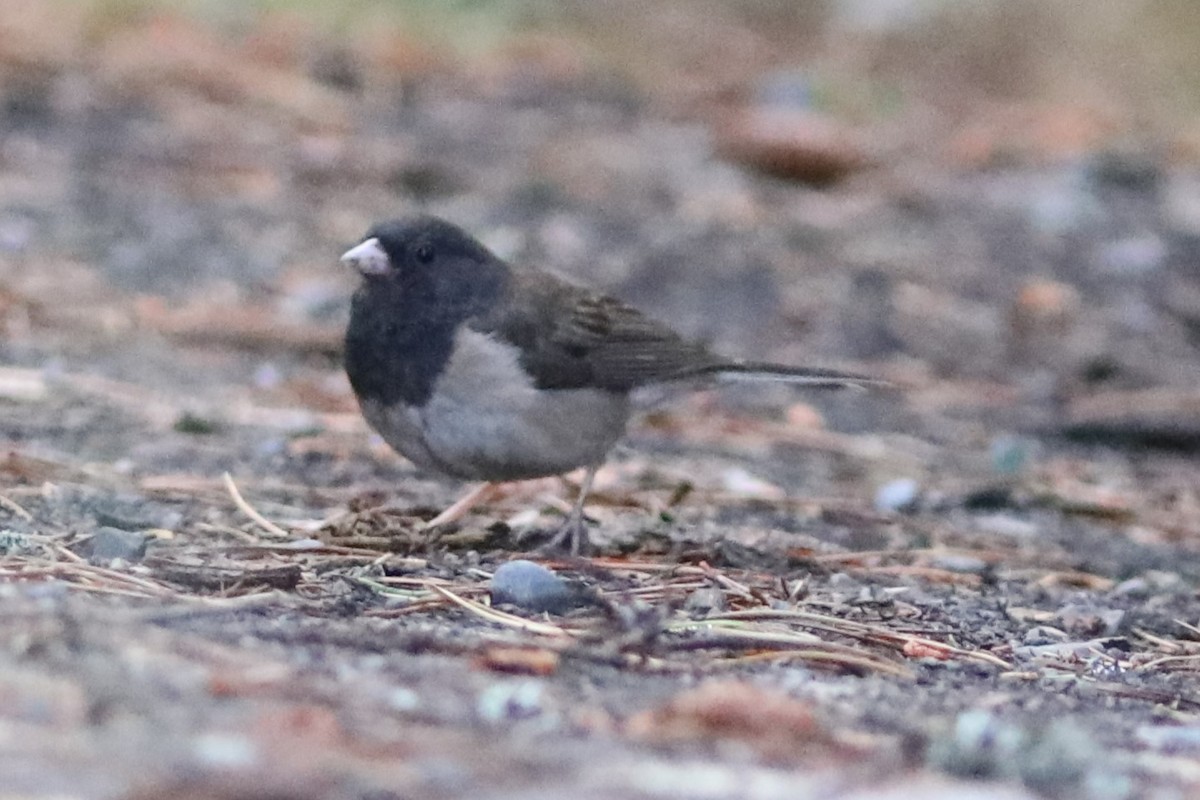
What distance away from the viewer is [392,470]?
433 centimetres

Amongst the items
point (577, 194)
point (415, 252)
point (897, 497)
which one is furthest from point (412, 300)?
point (577, 194)

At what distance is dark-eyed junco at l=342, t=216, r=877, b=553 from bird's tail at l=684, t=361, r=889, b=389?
5.2 inches

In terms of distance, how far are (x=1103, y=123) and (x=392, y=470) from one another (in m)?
6.80

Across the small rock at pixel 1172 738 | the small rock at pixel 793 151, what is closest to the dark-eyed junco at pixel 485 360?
the small rock at pixel 1172 738

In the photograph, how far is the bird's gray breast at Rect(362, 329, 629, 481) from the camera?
138 inches

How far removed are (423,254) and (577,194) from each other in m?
3.60

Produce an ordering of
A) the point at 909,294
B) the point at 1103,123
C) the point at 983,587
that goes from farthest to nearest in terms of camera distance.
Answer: the point at 1103,123, the point at 909,294, the point at 983,587

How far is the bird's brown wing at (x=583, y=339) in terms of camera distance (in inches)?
148

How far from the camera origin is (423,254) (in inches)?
149

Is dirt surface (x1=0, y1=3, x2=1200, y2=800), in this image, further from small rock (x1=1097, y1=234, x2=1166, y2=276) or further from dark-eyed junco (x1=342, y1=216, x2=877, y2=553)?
dark-eyed junco (x1=342, y1=216, x2=877, y2=553)

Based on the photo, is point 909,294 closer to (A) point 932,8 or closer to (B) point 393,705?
(B) point 393,705

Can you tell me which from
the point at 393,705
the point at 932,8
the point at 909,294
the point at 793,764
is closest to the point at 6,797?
the point at 393,705

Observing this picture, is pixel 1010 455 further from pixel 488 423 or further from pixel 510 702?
pixel 510 702

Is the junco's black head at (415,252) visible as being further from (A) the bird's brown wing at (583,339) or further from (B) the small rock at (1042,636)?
(B) the small rock at (1042,636)
